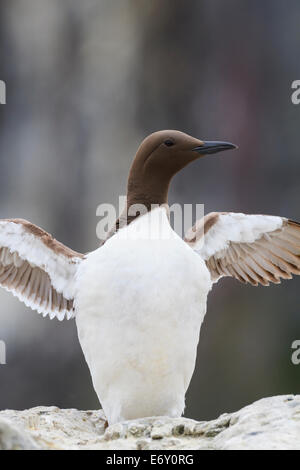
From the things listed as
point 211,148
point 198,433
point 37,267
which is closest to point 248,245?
→ point 211,148

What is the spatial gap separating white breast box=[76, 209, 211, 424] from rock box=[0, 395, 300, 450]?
0.27 meters

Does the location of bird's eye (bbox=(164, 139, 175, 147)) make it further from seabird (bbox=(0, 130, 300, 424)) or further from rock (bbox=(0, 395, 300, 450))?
rock (bbox=(0, 395, 300, 450))

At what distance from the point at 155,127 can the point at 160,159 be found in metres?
3.79

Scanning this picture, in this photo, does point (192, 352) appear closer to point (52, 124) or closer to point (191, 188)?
point (191, 188)

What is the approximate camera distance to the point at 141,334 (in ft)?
7.59

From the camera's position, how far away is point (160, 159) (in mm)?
2584

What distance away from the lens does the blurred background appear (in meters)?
5.79

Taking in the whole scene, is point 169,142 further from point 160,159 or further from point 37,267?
point 37,267

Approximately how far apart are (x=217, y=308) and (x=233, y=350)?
352mm

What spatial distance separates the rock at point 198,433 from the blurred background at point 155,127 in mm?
3675

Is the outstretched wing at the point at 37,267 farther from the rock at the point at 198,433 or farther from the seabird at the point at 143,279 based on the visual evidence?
the rock at the point at 198,433

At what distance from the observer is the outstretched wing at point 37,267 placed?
2.72m

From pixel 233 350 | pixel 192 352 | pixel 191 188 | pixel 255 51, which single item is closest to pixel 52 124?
pixel 191 188

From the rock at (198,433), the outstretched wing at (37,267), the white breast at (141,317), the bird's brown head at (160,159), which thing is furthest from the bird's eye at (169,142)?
the rock at (198,433)
